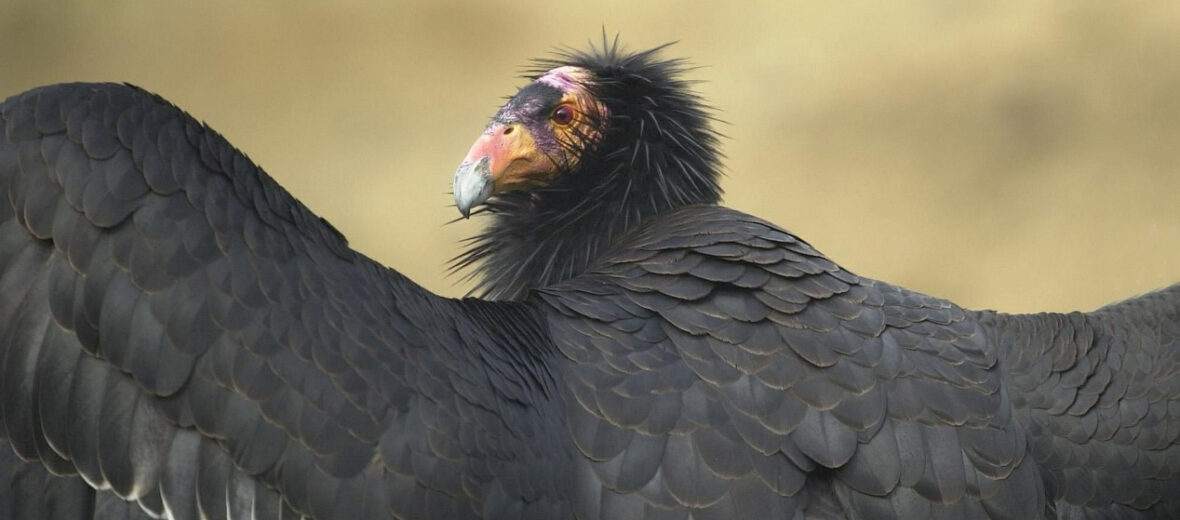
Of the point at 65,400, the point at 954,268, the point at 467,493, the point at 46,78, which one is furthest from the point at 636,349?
the point at 46,78

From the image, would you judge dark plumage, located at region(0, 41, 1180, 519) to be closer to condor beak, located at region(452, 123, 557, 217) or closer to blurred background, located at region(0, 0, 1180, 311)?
condor beak, located at region(452, 123, 557, 217)

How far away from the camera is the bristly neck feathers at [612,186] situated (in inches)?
160

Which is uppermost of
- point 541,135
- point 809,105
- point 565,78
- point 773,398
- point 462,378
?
point 809,105

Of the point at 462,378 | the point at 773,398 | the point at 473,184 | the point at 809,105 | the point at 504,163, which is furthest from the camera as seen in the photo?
the point at 809,105

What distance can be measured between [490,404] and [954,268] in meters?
6.33

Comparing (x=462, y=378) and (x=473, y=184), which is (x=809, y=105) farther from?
(x=462, y=378)

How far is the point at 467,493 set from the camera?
2768 mm

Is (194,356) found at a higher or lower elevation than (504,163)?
lower

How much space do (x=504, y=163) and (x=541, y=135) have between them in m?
0.13

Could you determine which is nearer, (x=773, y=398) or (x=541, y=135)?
(x=773, y=398)

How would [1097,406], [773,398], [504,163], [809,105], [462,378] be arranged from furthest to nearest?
[809,105], [504,163], [1097,406], [773,398], [462,378]

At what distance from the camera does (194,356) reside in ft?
8.91

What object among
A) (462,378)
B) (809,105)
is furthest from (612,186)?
(809,105)

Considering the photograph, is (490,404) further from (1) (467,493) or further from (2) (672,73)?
(2) (672,73)
